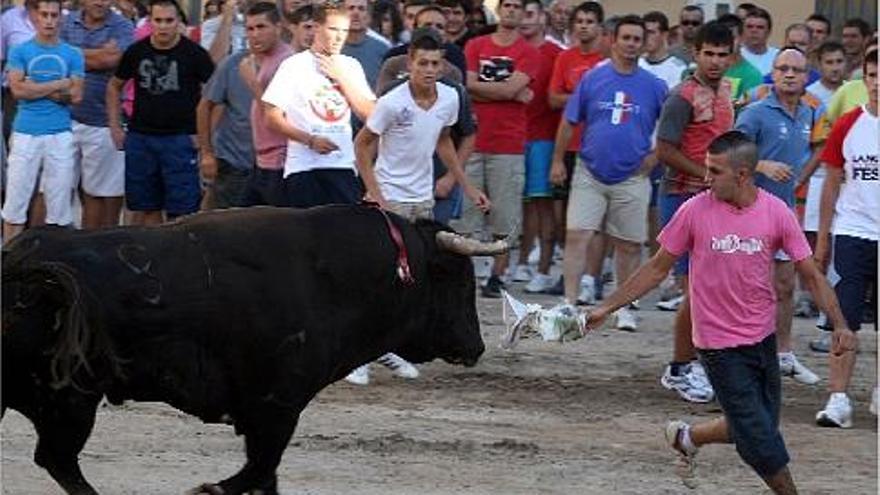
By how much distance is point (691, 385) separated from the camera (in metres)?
11.6

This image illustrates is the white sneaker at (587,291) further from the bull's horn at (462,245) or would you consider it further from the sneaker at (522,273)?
the bull's horn at (462,245)

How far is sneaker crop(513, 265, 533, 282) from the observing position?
1560 centimetres

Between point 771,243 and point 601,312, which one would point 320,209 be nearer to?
point 601,312

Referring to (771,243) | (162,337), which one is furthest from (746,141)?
(162,337)

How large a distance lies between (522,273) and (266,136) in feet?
13.2

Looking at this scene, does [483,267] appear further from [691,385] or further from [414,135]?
[691,385]

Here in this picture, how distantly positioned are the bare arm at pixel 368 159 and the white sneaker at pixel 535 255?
15.2ft

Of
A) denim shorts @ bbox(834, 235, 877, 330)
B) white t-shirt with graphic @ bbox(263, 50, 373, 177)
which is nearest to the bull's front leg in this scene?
white t-shirt with graphic @ bbox(263, 50, 373, 177)

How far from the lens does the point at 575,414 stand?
36.0 feet

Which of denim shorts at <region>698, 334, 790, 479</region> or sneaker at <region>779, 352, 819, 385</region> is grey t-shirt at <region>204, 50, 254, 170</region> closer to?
sneaker at <region>779, 352, 819, 385</region>

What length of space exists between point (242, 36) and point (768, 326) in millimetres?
7462

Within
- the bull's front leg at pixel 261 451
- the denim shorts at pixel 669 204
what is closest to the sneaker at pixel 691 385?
the denim shorts at pixel 669 204

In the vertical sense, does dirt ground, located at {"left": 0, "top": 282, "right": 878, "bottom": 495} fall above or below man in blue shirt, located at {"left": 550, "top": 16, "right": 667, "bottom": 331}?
below

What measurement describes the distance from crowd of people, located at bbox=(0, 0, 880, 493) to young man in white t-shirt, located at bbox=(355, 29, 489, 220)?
0.01 m
